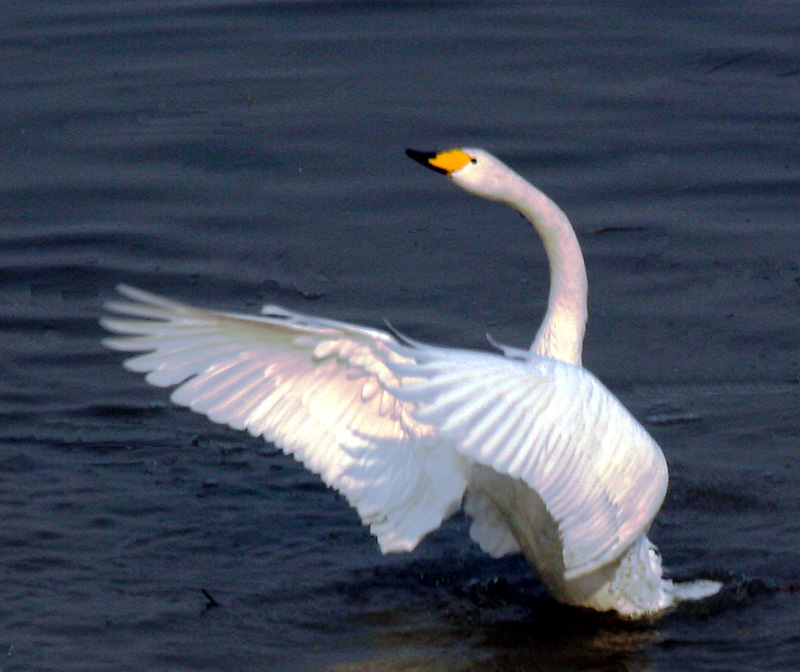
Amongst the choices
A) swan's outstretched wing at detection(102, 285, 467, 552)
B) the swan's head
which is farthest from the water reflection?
the swan's head

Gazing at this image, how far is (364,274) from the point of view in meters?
9.17

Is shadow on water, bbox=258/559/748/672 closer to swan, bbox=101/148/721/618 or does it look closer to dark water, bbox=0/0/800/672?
dark water, bbox=0/0/800/672

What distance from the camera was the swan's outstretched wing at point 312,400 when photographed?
5.18m

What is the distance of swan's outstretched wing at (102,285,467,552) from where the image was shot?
5.18m

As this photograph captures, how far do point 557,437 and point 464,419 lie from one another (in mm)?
439

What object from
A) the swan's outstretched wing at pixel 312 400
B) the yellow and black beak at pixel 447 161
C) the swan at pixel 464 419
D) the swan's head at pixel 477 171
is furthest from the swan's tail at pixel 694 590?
the yellow and black beak at pixel 447 161

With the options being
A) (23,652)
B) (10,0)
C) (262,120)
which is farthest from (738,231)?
(10,0)

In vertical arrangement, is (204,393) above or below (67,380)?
above

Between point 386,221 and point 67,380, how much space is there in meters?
2.76

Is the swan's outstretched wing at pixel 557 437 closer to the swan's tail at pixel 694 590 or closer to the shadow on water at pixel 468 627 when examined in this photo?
the shadow on water at pixel 468 627

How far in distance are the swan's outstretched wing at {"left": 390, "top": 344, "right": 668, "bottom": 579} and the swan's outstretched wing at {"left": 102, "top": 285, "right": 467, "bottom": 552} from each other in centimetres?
58

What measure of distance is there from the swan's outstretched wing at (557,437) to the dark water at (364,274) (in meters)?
0.96

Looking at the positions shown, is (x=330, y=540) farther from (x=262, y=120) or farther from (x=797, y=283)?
(x=262, y=120)

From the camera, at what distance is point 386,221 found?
388 inches
